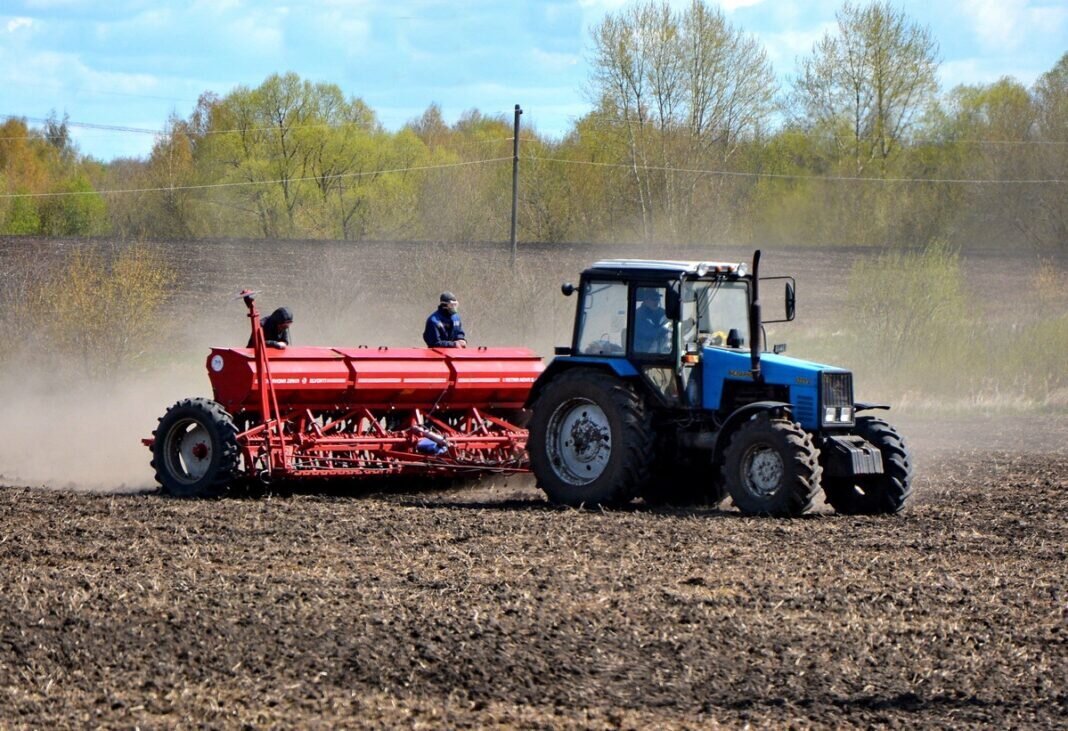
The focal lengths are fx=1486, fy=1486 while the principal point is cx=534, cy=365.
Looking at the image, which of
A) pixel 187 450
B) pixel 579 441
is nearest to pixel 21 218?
pixel 187 450

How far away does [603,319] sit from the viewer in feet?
40.6

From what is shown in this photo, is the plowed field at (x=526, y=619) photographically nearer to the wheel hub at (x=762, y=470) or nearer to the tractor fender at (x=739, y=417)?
the wheel hub at (x=762, y=470)

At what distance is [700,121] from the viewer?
35719 mm

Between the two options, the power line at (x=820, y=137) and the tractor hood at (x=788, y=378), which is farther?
the power line at (x=820, y=137)

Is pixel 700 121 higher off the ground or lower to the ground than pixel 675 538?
higher

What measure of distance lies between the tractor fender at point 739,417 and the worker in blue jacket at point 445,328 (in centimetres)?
369

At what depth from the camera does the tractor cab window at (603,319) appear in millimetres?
12250

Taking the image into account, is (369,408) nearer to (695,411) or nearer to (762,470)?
(695,411)

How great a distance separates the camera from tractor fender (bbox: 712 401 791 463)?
11.3 meters

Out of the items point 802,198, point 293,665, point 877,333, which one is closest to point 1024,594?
point 293,665

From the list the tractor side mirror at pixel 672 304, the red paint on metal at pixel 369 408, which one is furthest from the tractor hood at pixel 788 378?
the red paint on metal at pixel 369 408

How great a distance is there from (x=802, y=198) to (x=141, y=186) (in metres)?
20.6

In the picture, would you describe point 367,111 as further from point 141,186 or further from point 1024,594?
point 1024,594

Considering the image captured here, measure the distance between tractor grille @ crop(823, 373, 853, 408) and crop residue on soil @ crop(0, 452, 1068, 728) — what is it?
0.93m
